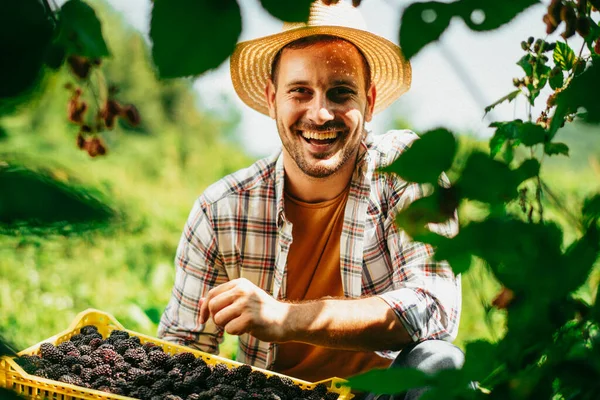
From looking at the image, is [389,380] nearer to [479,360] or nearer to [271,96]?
[479,360]

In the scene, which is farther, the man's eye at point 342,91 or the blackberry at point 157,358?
the man's eye at point 342,91

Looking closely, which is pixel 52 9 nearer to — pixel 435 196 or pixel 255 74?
pixel 435 196

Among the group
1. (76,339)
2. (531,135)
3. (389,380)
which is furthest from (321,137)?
(389,380)

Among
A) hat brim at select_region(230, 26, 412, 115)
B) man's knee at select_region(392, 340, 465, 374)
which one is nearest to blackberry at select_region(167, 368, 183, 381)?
man's knee at select_region(392, 340, 465, 374)

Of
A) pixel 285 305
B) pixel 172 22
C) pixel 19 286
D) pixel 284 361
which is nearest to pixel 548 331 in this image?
pixel 172 22

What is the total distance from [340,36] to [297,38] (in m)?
0.14

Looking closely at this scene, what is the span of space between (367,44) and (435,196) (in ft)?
5.47

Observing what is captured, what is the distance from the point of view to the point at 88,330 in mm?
1856

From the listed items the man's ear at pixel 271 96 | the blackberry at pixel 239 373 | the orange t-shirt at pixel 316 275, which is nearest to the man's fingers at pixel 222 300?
the blackberry at pixel 239 373

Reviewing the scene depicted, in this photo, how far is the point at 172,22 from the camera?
0.42 meters

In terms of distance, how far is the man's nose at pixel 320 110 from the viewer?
205cm

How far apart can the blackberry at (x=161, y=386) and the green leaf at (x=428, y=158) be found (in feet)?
3.96

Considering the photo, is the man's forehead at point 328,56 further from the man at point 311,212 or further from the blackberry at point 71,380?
the blackberry at point 71,380

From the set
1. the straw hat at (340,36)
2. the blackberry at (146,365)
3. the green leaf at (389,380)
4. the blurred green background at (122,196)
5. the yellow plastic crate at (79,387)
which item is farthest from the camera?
the straw hat at (340,36)
